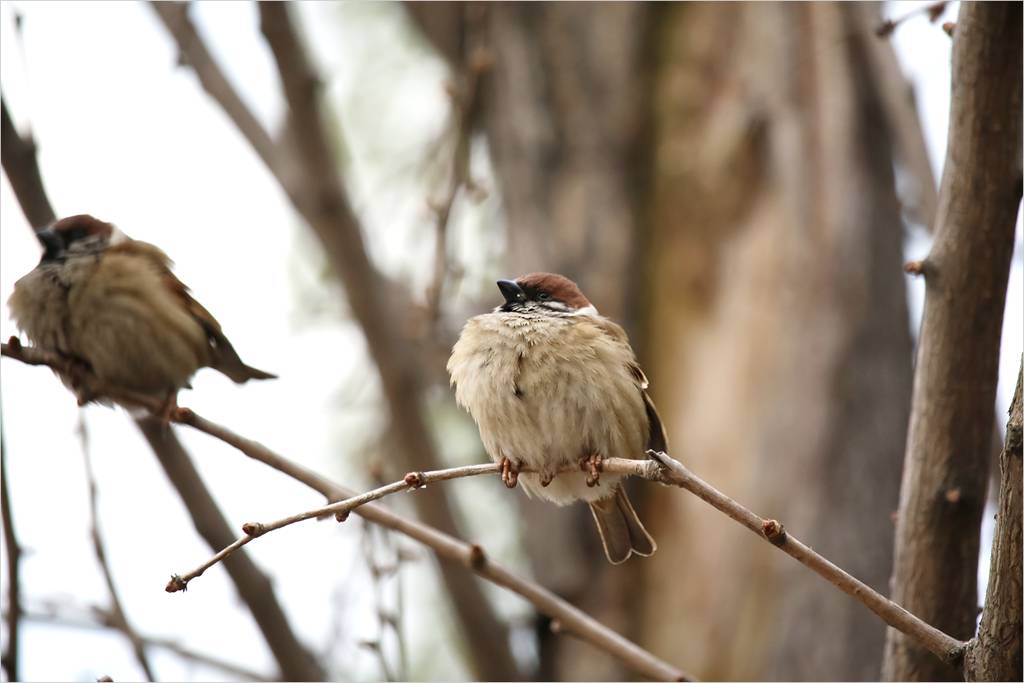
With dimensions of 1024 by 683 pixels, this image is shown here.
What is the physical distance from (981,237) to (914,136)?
1.49 m

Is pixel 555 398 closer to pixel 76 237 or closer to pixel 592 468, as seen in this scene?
pixel 592 468

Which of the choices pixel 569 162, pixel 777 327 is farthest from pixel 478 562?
pixel 569 162

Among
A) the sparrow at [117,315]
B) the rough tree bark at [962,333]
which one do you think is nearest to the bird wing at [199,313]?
the sparrow at [117,315]

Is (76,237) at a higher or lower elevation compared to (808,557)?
higher

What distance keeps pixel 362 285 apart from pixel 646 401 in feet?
4.92

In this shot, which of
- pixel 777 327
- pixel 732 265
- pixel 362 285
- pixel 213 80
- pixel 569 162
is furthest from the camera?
pixel 569 162

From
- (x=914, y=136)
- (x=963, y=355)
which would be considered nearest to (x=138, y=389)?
(x=963, y=355)

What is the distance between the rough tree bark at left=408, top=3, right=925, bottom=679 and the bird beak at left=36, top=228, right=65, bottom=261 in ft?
7.87

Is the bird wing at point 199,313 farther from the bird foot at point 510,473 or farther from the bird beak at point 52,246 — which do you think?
the bird foot at point 510,473

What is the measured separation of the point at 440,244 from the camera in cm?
381

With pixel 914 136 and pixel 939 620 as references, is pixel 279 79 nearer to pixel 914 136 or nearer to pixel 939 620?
pixel 914 136

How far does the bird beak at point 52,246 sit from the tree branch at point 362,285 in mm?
1315

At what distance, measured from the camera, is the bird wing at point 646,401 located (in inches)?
117

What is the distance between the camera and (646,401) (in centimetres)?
299
